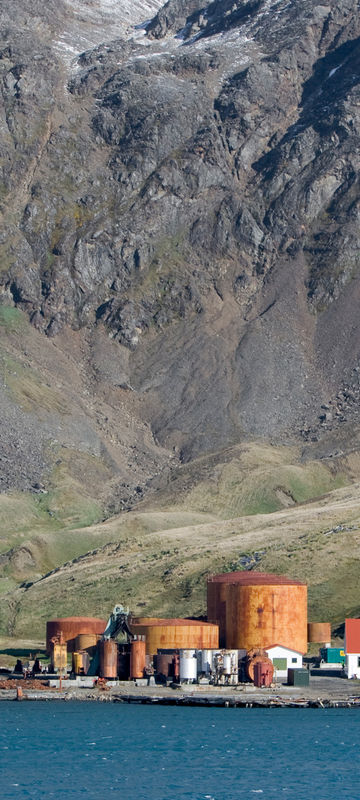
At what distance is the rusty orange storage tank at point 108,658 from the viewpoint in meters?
126

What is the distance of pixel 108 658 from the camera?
126 m

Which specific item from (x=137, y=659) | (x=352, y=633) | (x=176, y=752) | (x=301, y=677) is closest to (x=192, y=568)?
(x=137, y=659)

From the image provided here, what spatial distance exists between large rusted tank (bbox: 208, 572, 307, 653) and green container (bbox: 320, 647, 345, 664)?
295 centimetres

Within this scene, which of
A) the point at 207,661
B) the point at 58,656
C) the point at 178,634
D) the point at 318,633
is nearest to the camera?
the point at 207,661

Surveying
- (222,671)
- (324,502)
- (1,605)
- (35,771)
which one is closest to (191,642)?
(222,671)

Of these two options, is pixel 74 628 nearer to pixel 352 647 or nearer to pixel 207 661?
pixel 207 661

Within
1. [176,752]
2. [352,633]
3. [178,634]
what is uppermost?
[352,633]

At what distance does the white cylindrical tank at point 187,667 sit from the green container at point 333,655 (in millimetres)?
14818

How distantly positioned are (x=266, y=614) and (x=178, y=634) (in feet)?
26.4

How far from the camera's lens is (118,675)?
127 meters

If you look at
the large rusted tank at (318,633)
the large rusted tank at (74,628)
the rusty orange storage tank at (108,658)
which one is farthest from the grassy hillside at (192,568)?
the rusty orange storage tank at (108,658)

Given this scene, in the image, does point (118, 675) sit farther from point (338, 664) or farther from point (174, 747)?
point (174, 747)

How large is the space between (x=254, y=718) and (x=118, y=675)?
1906cm

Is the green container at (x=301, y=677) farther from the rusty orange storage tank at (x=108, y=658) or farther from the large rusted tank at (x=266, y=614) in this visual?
the rusty orange storage tank at (x=108, y=658)
